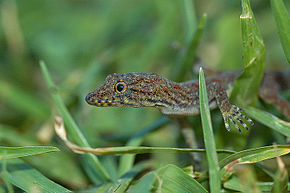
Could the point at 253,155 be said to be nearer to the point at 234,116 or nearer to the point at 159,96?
the point at 234,116

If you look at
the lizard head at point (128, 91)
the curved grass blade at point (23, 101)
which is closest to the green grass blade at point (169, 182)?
the lizard head at point (128, 91)

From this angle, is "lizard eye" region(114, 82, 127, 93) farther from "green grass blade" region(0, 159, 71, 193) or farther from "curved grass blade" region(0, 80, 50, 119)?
"curved grass blade" region(0, 80, 50, 119)

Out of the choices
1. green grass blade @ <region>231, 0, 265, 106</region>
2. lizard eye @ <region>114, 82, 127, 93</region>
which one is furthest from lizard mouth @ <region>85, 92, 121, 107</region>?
green grass blade @ <region>231, 0, 265, 106</region>

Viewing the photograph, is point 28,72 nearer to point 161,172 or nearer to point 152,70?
point 152,70

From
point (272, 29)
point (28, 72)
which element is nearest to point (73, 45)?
point (28, 72)

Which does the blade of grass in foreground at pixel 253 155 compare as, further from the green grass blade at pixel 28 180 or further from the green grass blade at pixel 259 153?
the green grass blade at pixel 28 180
